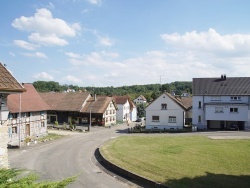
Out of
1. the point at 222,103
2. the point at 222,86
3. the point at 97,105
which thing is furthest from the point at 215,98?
the point at 97,105

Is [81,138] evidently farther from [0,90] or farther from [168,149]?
[0,90]

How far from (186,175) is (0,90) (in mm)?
16630

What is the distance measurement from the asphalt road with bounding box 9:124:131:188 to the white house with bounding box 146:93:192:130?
15.9 meters

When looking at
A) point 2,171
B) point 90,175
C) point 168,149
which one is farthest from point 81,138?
point 2,171

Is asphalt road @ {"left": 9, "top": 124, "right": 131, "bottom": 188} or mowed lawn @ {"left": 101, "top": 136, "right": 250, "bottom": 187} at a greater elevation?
mowed lawn @ {"left": 101, "top": 136, "right": 250, "bottom": 187}

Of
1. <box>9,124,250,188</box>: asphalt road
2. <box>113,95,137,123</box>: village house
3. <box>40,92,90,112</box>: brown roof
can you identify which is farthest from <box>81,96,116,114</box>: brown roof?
<box>9,124,250,188</box>: asphalt road

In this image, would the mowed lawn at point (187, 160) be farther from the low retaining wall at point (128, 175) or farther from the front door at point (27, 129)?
the front door at point (27, 129)

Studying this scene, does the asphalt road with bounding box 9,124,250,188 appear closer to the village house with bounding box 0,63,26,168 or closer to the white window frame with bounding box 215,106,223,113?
the village house with bounding box 0,63,26,168

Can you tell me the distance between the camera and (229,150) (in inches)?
1136

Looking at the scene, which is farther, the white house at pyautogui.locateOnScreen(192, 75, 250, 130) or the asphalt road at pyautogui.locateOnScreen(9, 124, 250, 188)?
the white house at pyautogui.locateOnScreen(192, 75, 250, 130)

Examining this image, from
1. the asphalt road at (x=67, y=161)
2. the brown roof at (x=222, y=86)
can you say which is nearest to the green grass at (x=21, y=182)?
the asphalt road at (x=67, y=161)

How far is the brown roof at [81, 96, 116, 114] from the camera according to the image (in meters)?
57.0

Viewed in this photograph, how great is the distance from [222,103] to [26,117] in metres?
34.1

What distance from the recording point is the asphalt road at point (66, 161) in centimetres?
2119
